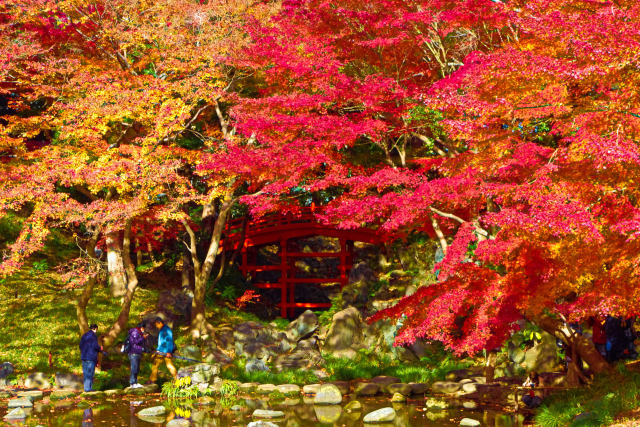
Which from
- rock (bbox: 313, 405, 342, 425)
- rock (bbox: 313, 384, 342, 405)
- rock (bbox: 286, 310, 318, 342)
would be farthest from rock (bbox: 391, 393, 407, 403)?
rock (bbox: 286, 310, 318, 342)

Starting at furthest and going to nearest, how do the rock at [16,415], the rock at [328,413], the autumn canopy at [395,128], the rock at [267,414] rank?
the rock at [267,414], the rock at [328,413], the rock at [16,415], the autumn canopy at [395,128]

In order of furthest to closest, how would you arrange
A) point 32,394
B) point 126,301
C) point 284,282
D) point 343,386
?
point 284,282 → point 126,301 → point 343,386 → point 32,394

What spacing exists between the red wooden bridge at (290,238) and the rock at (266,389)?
8.08m

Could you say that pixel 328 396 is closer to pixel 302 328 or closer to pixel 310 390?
pixel 310 390

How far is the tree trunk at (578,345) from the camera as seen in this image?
32.6ft

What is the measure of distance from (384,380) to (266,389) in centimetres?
256

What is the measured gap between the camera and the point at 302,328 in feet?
57.5

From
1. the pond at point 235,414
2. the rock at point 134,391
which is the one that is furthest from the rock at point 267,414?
the rock at point 134,391

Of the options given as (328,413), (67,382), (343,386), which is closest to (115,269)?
(67,382)

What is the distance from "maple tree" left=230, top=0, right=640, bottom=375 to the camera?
7035 millimetres

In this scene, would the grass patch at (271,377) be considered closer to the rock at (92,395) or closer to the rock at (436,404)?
the rock at (92,395)

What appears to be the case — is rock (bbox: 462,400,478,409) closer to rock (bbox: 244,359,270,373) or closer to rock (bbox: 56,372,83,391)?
rock (bbox: 244,359,270,373)

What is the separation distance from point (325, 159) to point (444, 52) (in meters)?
3.94

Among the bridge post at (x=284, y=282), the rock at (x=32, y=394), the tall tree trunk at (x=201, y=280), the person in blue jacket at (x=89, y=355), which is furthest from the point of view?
the bridge post at (x=284, y=282)
